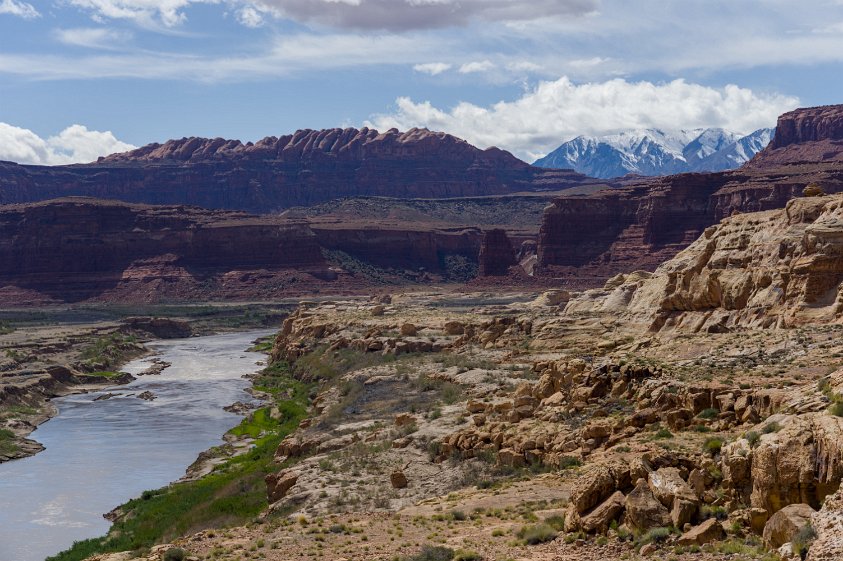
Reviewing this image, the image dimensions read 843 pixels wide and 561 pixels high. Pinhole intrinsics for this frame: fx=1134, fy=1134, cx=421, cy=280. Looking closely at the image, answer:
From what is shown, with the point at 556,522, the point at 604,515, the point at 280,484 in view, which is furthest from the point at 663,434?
the point at 280,484

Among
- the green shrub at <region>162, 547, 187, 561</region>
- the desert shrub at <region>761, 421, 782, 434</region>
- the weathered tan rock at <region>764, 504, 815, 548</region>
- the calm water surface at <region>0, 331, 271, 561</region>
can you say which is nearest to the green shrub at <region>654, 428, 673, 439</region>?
the desert shrub at <region>761, 421, 782, 434</region>

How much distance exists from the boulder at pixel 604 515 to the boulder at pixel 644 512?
0.96 feet

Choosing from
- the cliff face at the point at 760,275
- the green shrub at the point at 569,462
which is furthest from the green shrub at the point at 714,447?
the cliff face at the point at 760,275

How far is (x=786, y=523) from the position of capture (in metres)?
16.5

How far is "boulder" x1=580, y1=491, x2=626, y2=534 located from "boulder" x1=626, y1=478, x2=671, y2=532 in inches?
11.6

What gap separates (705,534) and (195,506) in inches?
941

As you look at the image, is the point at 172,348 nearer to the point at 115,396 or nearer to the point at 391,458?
the point at 115,396

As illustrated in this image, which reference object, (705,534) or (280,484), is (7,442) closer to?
(280,484)

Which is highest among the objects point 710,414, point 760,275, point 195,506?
point 760,275

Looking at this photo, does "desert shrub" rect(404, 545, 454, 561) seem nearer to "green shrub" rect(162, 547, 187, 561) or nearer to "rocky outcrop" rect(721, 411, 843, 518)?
"green shrub" rect(162, 547, 187, 561)

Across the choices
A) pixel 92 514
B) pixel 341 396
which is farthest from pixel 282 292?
pixel 92 514

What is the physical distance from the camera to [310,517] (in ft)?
90.7

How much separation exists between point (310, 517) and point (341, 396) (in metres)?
28.5

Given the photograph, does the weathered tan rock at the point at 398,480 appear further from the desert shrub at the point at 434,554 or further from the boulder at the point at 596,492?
the boulder at the point at 596,492
